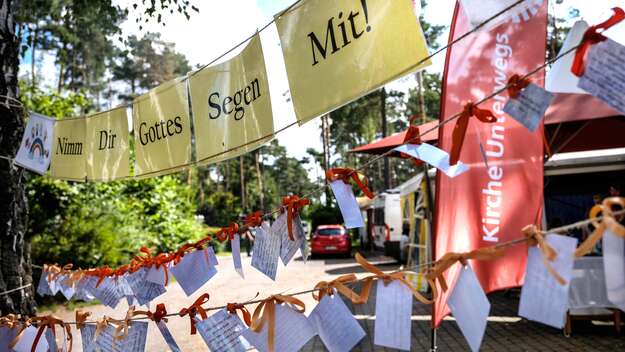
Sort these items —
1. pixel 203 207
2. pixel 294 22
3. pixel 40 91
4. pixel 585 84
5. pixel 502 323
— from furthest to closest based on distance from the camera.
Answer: pixel 203 207
pixel 40 91
pixel 502 323
pixel 294 22
pixel 585 84

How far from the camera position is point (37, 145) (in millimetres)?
4172

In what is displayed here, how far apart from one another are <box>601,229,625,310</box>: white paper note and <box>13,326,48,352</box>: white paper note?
3125mm

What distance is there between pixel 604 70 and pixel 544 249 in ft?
1.84

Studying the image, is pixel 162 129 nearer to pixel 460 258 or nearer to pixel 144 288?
pixel 144 288

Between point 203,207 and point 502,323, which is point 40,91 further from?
point 203,207

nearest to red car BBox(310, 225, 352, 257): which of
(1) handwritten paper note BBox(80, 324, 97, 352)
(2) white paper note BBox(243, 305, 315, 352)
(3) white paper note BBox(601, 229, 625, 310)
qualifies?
(1) handwritten paper note BBox(80, 324, 97, 352)

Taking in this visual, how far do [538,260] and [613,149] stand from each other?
7.68m

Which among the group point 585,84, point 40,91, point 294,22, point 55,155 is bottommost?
point 585,84

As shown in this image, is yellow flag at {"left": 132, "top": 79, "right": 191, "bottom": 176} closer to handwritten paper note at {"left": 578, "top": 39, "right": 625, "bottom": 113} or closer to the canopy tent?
handwritten paper note at {"left": 578, "top": 39, "right": 625, "bottom": 113}

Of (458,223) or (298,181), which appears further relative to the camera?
(298,181)

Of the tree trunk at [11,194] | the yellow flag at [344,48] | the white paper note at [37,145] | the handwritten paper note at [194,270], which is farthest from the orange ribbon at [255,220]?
the white paper note at [37,145]

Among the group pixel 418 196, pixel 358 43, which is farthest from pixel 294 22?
pixel 418 196

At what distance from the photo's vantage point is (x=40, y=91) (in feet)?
37.9

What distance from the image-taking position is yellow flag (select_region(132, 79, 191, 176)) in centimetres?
338
